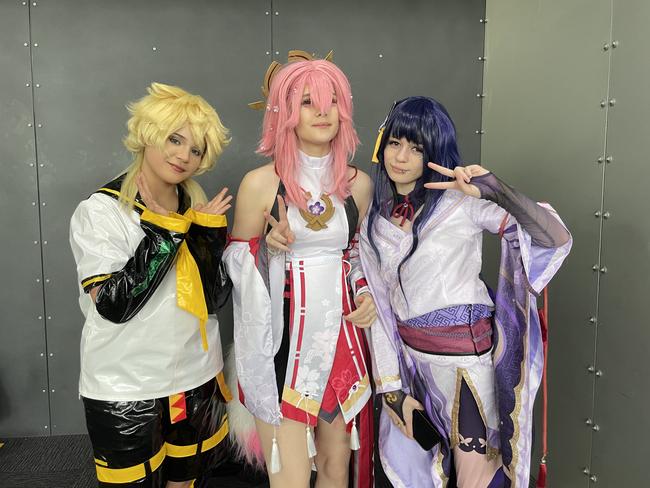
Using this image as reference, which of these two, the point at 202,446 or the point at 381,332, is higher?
the point at 381,332

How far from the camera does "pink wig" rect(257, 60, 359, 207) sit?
1.46 metres

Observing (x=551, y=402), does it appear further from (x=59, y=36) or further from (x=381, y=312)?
(x=59, y=36)

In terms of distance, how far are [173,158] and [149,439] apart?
825mm

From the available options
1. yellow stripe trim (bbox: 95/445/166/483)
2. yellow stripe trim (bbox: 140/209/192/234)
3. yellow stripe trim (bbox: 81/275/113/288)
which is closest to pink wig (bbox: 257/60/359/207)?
yellow stripe trim (bbox: 140/209/192/234)

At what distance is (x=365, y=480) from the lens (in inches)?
64.9

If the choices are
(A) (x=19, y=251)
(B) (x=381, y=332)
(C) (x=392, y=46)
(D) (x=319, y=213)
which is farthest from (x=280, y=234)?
(A) (x=19, y=251)

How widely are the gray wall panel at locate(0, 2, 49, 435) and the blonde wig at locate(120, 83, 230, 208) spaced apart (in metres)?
1.09

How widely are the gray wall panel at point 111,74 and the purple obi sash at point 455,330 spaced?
1322 millimetres

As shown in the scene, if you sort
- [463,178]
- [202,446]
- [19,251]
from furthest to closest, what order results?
[19,251]
[202,446]
[463,178]

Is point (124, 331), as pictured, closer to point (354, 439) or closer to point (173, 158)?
point (173, 158)

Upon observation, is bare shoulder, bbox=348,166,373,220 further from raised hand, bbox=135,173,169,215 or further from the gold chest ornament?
raised hand, bbox=135,173,169,215

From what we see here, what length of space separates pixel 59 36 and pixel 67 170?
1.92ft

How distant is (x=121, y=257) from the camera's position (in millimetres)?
1416

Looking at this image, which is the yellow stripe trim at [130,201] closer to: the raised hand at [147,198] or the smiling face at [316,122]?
the raised hand at [147,198]
